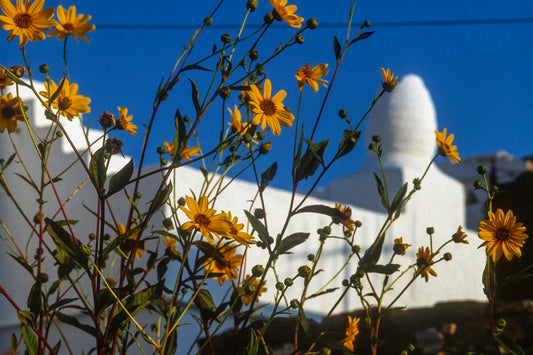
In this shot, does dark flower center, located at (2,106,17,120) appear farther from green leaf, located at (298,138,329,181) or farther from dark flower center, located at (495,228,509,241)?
dark flower center, located at (495,228,509,241)

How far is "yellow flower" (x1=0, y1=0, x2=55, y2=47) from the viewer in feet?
2.29

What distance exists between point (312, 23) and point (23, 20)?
0.41 meters

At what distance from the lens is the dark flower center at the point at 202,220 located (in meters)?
0.68

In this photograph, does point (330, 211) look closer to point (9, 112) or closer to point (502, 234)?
point (502, 234)

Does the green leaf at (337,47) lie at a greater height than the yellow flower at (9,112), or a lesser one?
greater

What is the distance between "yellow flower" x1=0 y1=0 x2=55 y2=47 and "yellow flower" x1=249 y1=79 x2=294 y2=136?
299mm

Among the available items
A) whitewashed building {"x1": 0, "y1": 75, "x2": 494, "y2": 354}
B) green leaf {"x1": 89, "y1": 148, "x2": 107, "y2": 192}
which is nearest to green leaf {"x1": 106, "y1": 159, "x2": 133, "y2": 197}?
green leaf {"x1": 89, "y1": 148, "x2": 107, "y2": 192}

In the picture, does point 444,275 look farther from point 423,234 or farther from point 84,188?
point 84,188

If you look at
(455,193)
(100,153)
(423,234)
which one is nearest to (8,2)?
Result: (100,153)

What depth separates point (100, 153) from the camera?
2.25ft

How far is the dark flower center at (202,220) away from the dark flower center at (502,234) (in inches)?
18.1

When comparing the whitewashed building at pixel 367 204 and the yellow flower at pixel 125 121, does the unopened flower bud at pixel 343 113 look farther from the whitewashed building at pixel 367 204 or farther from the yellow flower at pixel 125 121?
the whitewashed building at pixel 367 204

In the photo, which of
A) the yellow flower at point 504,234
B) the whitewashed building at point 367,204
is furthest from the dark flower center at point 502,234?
the whitewashed building at point 367,204

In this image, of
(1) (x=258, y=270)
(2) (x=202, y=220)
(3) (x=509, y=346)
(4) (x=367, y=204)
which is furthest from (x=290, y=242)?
(4) (x=367, y=204)
